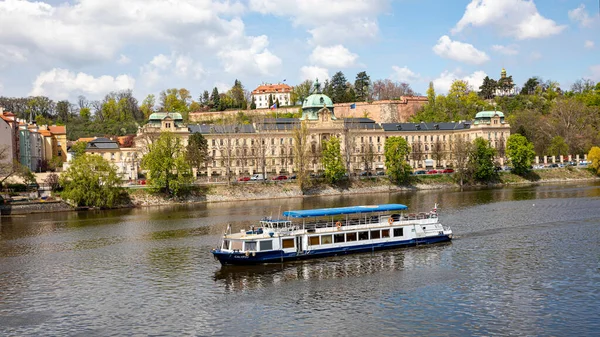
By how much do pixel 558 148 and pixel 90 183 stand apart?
10915 centimetres

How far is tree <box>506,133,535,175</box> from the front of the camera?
13075cm

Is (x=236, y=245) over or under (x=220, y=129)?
under

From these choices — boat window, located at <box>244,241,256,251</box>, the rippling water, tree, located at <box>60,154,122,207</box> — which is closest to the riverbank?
tree, located at <box>60,154,122,207</box>

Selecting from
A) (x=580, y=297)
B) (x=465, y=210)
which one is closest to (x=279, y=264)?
(x=580, y=297)

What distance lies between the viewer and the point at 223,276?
46.8m

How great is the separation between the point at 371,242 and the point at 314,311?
19057 millimetres

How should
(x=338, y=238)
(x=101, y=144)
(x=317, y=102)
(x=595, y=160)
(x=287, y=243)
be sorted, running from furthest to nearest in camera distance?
(x=317, y=102)
(x=101, y=144)
(x=595, y=160)
(x=338, y=238)
(x=287, y=243)

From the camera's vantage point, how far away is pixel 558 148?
149 m

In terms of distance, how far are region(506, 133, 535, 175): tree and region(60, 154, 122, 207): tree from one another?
8154 centimetres

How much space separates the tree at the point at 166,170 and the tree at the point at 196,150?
46.8 ft

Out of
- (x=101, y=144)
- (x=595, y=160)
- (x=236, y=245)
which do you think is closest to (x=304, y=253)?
(x=236, y=245)

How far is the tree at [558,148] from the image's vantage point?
14875 cm

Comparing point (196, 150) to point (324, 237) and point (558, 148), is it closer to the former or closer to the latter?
point (324, 237)

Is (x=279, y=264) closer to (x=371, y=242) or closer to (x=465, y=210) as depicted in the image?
(x=371, y=242)
